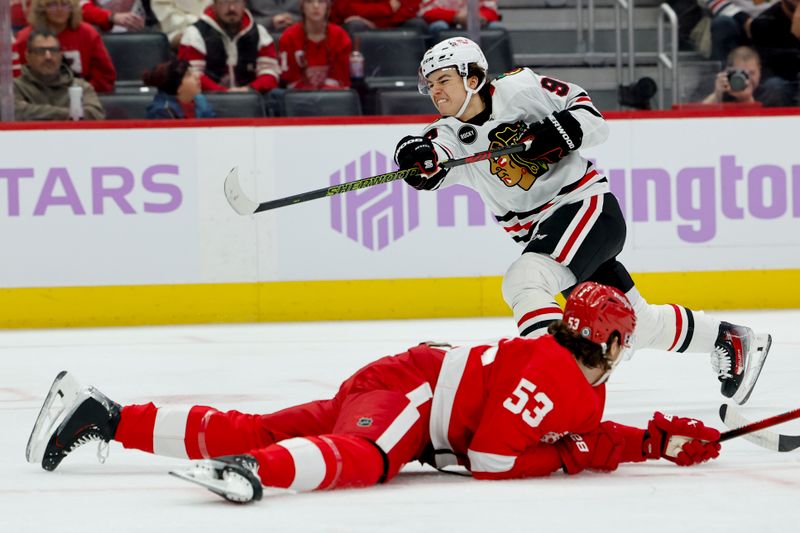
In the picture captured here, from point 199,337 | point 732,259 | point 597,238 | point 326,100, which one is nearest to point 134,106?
point 326,100

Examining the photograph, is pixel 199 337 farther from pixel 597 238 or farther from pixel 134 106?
pixel 597 238

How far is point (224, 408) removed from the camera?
3641mm

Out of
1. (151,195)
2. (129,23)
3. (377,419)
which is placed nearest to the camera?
(377,419)

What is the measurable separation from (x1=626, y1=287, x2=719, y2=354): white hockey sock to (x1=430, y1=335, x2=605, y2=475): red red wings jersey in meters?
1.14

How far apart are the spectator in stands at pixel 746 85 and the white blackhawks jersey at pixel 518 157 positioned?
9.87 feet

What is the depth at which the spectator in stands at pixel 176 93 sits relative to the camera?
6363 millimetres

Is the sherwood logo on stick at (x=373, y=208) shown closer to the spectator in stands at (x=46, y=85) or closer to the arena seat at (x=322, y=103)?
the arena seat at (x=322, y=103)

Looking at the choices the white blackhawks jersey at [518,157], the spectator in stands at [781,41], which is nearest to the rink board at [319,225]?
the spectator in stands at [781,41]

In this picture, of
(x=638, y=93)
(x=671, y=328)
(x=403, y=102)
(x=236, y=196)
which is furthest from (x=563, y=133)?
(x=638, y=93)

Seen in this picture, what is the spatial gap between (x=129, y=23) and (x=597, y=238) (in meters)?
3.79

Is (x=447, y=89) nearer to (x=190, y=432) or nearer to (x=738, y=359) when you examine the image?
(x=738, y=359)

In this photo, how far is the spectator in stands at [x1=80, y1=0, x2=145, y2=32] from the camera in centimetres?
669

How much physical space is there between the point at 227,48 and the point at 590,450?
441cm

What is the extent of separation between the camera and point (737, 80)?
6.52 metres
